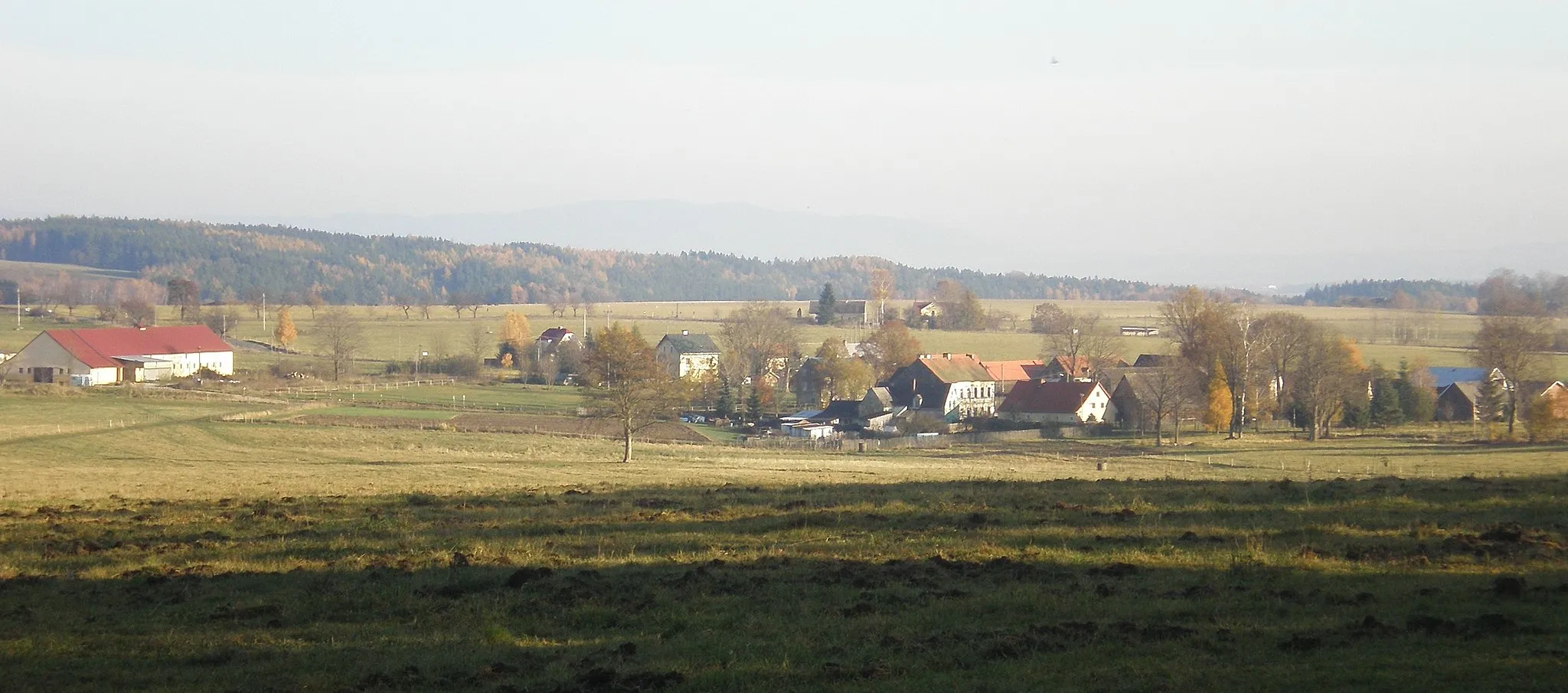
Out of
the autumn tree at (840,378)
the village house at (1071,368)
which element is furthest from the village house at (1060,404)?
the village house at (1071,368)

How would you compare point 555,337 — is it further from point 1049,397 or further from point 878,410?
point 1049,397

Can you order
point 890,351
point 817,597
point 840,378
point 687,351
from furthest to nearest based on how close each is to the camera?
point 687,351, point 890,351, point 840,378, point 817,597

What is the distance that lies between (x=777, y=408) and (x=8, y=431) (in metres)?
53.3

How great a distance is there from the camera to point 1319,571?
14.1 meters

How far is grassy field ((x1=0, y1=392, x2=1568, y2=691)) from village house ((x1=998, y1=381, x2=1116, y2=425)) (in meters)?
54.6

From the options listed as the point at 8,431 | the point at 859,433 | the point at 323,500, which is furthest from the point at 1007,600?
the point at 859,433

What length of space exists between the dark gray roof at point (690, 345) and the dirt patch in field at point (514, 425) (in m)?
40.8

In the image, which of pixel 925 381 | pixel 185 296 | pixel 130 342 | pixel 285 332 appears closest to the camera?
pixel 925 381

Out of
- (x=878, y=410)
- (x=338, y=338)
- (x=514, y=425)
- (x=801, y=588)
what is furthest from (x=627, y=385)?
(x=338, y=338)

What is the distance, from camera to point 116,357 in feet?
313

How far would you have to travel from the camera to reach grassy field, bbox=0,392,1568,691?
10.2 metres

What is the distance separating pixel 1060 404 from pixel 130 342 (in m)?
76.8

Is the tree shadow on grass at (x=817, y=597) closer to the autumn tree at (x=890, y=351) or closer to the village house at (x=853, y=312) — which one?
the autumn tree at (x=890, y=351)

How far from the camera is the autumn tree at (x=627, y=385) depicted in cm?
5369
